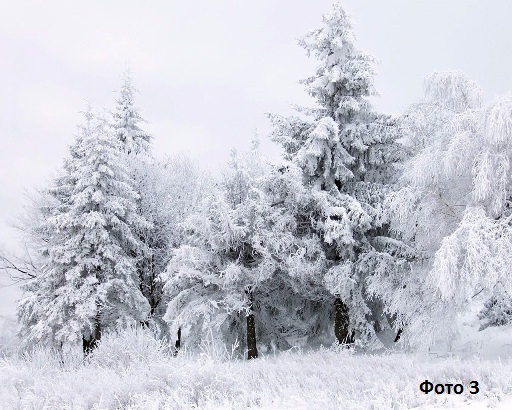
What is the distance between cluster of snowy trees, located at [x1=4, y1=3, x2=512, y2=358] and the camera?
1175cm

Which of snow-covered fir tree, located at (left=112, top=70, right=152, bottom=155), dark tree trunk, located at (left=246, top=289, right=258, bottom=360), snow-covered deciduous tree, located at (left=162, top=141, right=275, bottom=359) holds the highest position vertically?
snow-covered fir tree, located at (left=112, top=70, right=152, bottom=155)

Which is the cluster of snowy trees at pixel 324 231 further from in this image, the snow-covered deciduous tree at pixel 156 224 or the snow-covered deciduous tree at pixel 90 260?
the snow-covered deciduous tree at pixel 156 224

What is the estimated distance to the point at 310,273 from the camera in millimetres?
14648

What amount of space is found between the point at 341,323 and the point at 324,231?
3111mm

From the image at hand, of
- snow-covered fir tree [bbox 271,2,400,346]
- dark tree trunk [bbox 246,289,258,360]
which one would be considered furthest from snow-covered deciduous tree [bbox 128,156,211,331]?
snow-covered fir tree [bbox 271,2,400,346]

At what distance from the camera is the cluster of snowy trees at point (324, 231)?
11750mm

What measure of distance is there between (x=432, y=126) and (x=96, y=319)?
13603 millimetres

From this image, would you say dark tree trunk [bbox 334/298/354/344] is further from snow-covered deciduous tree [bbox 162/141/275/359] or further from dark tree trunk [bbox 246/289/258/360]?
dark tree trunk [bbox 246/289/258/360]

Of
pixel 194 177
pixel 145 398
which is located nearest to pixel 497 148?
pixel 145 398

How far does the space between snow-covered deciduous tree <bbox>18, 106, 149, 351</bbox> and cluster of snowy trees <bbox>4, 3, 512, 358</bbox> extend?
0.07 metres

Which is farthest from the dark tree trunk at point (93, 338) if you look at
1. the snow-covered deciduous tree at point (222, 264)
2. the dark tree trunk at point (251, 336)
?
the dark tree trunk at point (251, 336)

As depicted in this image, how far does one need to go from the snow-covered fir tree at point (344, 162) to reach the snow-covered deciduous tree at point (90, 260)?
7051 mm

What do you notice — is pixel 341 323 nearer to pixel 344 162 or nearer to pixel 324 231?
pixel 324 231

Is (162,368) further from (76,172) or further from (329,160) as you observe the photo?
(76,172)
